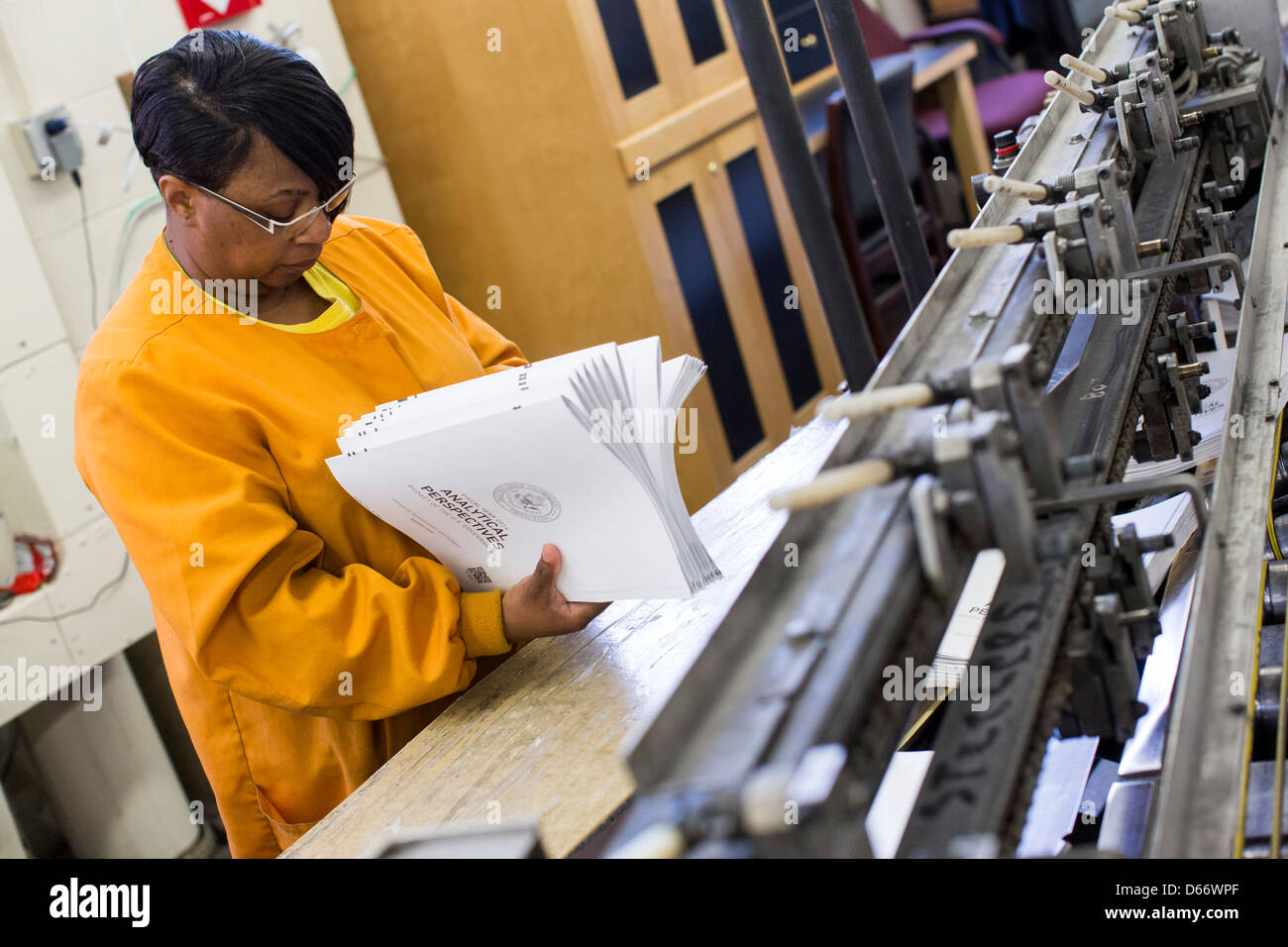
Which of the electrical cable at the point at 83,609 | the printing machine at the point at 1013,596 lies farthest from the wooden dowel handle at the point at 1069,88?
the electrical cable at the point at 83,609

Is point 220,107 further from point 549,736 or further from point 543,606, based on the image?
point 549,736

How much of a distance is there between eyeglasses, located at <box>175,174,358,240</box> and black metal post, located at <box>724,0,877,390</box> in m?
1.31

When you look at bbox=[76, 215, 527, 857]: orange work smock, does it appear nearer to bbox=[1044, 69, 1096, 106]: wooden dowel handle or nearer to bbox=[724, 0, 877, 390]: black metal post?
bbox=[1044, 69, 1096, 106]: wooden dowel handle

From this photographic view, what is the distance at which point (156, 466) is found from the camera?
1371 mm

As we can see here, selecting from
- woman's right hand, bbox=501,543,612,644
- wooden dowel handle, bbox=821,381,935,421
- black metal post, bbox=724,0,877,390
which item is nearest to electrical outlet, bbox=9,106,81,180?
black metal post, bbox=724,0,877,390

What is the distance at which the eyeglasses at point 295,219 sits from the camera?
143cm

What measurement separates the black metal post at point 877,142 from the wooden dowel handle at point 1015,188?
4.00 feet

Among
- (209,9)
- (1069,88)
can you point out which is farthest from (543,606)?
(209,9)

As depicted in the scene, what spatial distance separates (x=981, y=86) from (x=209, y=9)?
3066 millimetres

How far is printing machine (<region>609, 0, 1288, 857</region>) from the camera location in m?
0.79

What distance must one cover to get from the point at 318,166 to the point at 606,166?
198 cm
